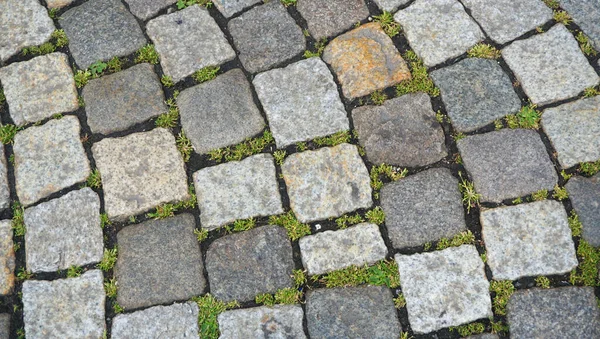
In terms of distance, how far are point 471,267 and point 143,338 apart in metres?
1.63

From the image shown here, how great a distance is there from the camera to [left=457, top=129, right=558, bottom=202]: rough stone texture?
3014 mm

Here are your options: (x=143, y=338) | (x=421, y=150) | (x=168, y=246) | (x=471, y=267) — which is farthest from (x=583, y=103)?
(x=143, y=338)

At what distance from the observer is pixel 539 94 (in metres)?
3.20

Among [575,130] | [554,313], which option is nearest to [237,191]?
[554,313]

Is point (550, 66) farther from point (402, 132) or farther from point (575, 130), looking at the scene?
point (402, 132)

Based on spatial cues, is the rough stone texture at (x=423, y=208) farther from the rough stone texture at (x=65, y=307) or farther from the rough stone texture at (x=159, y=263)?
the rough stone texture at (x=65, y=307)

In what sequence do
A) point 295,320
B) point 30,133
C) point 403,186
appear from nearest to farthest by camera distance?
point 295,320 < point 403,186 < point 30,133

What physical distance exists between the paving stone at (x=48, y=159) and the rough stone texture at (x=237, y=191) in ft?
2.18

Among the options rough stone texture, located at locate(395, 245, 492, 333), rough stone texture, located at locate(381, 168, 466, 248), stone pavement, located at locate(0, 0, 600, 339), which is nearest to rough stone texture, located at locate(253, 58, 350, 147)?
stone pavement, located at locate(0, 0, 600, 339)

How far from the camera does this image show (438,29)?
3.40m

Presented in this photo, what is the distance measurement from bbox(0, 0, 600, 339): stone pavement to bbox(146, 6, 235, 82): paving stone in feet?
0.04

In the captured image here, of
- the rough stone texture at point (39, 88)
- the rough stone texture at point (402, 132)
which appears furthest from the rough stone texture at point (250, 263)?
the rough stone texture at point (39, 88)

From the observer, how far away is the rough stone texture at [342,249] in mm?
2928

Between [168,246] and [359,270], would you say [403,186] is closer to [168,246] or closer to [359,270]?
[359,270]
